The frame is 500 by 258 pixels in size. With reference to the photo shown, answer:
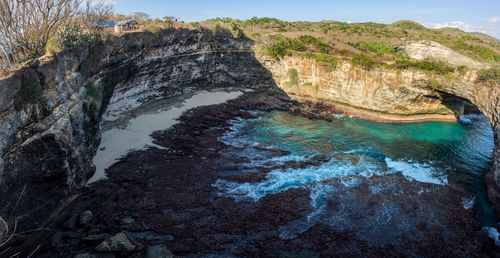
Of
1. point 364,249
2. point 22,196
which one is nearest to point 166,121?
point 22,196

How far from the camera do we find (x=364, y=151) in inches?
942

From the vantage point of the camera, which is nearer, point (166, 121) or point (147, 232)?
point (147, 232)

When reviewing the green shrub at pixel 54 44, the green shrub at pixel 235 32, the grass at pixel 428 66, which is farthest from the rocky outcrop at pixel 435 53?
the green shrub at pixel 54 44

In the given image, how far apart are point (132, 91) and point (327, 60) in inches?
1012

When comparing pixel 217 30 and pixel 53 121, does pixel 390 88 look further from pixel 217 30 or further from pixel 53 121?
pixel 53 121

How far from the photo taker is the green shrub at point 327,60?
35.1m

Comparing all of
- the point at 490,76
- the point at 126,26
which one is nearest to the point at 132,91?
the point at 126,26

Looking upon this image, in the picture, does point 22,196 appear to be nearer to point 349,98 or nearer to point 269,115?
point 269,115

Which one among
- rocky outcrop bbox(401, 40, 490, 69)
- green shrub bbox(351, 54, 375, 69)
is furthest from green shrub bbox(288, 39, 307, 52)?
rocky outcrop bbox(401, 40, 490, 69)

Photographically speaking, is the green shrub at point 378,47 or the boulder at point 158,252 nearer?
the boulder at point 158,252

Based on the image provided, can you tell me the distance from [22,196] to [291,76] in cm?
3480

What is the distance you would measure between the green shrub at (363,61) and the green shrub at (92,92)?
29341 millimetres

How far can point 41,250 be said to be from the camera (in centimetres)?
1107

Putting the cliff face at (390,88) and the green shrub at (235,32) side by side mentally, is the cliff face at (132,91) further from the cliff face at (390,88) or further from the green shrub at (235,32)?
the green shrub at (235,32)
